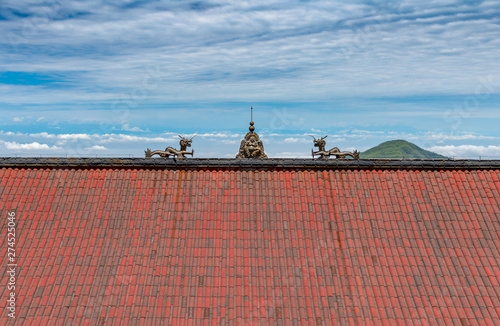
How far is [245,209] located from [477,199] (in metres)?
13.7

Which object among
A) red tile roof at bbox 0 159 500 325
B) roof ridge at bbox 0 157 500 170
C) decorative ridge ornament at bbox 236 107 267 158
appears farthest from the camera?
decorative ridge ornament at bbox 236 107 267 158

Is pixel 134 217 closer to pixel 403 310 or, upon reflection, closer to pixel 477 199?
pixel 403 310

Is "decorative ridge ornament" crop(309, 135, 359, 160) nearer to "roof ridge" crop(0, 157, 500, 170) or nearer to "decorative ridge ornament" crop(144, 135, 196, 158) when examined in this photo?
"roof ridge" crop(0, 157, 500, 170)

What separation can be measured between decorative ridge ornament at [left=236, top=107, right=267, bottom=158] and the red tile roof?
1.58 m

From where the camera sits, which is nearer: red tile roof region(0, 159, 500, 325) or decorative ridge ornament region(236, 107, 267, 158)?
red tile roof region(0, 159, 500, 325)

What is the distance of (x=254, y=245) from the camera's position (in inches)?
810

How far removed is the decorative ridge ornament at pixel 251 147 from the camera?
83.0ft

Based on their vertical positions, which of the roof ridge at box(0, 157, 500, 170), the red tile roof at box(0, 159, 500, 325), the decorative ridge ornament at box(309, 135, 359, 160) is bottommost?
the red tile roof at box(0, 159, 500, 325)

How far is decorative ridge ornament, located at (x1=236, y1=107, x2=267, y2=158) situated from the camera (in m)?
25.3

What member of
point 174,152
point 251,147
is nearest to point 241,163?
point 251,147

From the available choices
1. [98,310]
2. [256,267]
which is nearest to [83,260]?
[98,310]

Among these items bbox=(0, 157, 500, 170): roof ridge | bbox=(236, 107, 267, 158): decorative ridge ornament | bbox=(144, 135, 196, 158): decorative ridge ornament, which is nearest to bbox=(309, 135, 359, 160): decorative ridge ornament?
bbox=(0, 157, 500, 170): roof ridge

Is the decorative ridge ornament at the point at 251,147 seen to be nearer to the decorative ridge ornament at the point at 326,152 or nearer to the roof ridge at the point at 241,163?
the roof ridge at the point at 241,163

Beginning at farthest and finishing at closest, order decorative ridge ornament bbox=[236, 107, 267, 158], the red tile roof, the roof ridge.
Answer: decorative ridge ornament bbox=[236, 107, 267, 158]
the roof ridge
the red tile roof
